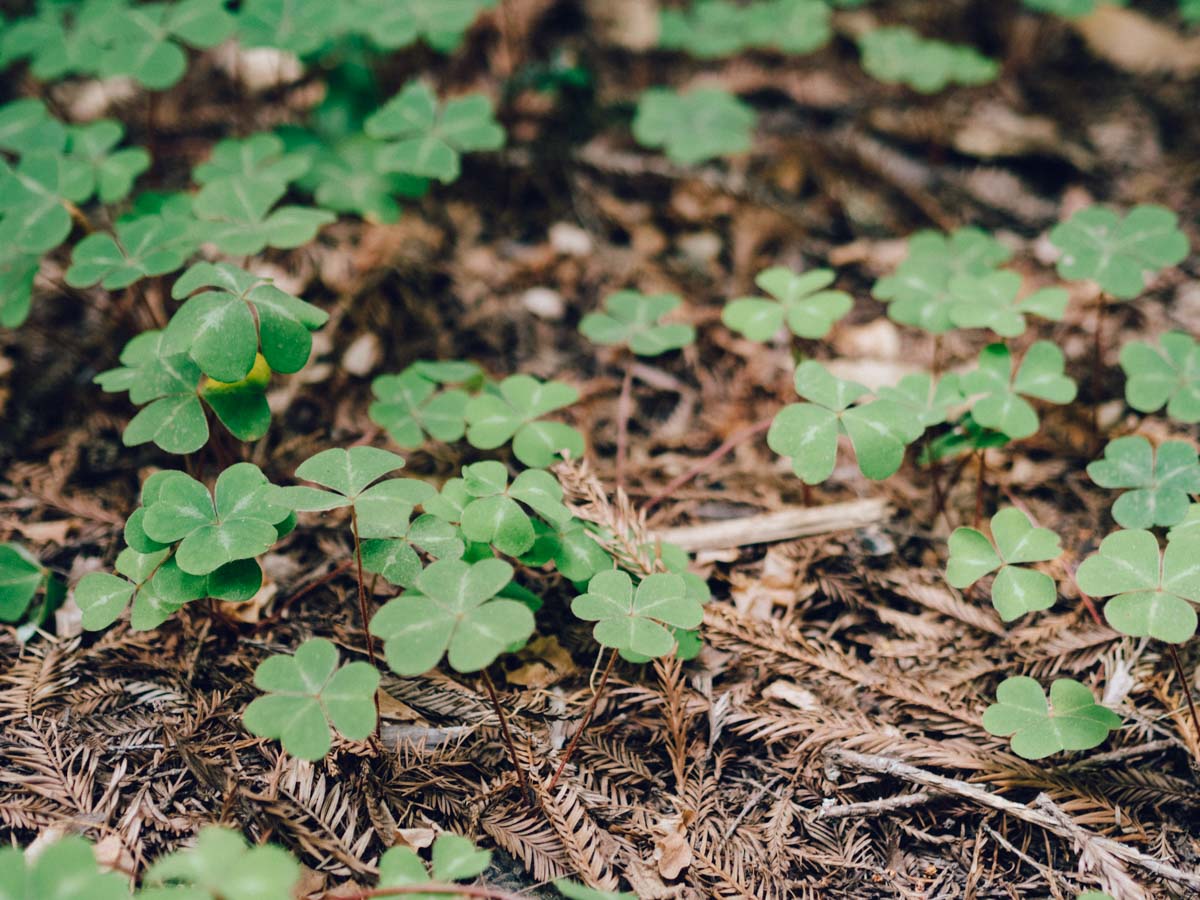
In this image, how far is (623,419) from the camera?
258cm

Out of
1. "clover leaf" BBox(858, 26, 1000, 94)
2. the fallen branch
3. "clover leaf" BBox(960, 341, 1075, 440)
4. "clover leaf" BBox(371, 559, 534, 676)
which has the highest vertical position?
"clover leaf" BBox(858, 26, 1000, 94)

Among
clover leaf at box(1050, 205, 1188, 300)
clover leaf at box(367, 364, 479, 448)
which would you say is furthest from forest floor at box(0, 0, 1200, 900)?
clover leaf at box(1050, 205, 1188, 300)

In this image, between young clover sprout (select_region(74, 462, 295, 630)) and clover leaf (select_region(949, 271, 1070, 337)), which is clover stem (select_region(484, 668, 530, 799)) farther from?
clover leaf (select_region(949, 271, 1070, 337))

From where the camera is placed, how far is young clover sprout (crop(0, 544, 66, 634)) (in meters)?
2.04

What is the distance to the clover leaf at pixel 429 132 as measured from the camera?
2.83 m

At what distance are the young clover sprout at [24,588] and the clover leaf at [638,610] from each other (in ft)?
4.55

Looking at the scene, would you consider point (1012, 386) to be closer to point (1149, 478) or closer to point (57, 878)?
point (1149, 478)

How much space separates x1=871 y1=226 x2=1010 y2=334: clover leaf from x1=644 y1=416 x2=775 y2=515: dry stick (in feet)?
1.88

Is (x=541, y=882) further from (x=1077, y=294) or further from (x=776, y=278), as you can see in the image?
(x=1077, y=294)

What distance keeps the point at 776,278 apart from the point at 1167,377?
3.91ft

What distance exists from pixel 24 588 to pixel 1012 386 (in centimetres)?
275

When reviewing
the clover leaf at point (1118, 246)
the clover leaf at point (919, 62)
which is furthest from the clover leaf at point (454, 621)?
the clover leaf at point (919, 62)

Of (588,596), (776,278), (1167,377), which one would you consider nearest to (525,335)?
(776,278)

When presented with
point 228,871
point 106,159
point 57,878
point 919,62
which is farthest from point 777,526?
point 106,159
